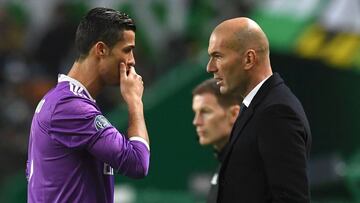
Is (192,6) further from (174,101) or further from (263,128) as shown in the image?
(263,128)

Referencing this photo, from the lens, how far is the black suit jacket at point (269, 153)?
448 cm

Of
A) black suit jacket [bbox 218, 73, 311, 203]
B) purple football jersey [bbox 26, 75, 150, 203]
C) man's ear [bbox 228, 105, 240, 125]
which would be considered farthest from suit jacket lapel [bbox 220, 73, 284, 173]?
man's ear [bbox 228, 105, 240, 125]

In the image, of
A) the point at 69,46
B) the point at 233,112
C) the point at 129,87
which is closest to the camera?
the point at 129,87

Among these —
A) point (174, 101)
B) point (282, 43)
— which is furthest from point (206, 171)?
point (282, 43)

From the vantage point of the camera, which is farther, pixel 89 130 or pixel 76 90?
pixel 76 90

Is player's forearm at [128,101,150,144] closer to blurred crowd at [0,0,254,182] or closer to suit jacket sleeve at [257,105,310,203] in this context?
suit jacket sleeve at [257,105,310,203]

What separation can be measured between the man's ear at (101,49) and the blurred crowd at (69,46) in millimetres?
6917

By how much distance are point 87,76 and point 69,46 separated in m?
7.86

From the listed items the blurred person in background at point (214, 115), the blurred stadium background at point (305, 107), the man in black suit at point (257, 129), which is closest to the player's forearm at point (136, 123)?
the man in black suit at point (257, 129)

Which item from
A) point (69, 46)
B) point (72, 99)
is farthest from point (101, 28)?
point (69, 46)

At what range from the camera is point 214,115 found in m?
6.41

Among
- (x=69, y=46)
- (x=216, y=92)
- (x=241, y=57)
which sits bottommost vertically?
(x=69, y=46)

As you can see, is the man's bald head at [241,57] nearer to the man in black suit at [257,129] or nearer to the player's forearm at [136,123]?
the man in black suit at [257,129]

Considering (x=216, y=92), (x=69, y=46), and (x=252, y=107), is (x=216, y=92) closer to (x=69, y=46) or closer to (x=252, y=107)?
(x=252, y=107)
